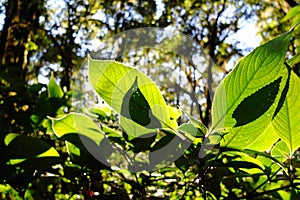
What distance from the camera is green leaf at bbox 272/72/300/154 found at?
0.68 feet

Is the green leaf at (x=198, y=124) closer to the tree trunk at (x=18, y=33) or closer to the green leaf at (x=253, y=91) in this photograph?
the green leaf at (x=253, y=91)

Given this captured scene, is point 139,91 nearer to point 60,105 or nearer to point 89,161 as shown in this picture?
point 89,161

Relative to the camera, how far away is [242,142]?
0.70ft

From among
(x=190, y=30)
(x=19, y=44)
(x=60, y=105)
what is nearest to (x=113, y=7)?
(x=190, y=30)

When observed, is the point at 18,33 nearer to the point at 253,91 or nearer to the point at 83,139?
the point at 83,139

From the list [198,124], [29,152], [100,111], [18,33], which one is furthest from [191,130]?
[18,33]

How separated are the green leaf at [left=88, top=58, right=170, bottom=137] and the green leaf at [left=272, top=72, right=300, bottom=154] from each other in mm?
69

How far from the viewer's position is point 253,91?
19 cm

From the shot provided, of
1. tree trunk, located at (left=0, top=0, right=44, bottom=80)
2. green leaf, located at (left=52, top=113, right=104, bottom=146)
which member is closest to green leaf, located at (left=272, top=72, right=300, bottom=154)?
green leaf, located at (left=52, top=113, right=104, bottom=146)

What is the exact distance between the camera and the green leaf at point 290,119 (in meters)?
0.21

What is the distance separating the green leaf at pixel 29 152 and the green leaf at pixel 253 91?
13cm

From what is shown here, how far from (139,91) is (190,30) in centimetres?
474

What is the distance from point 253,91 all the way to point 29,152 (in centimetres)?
17

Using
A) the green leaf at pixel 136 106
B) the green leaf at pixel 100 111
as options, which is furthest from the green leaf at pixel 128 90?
the green leaf at pixel 100 111
